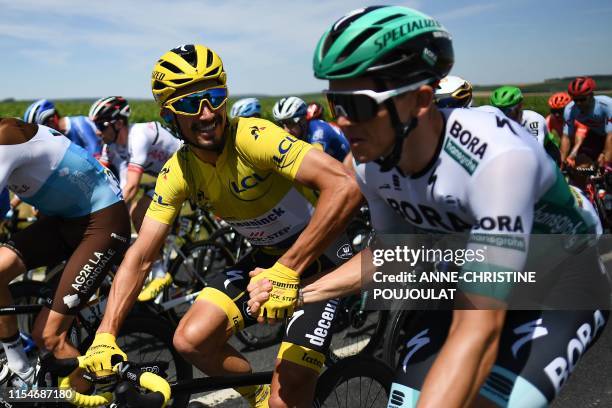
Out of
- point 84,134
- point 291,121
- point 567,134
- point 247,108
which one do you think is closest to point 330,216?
point 291,121

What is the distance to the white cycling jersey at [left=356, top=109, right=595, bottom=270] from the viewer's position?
173 centimetres

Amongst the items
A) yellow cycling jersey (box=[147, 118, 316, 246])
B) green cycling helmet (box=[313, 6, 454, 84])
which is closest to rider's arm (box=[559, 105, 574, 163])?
yellow cycling jersey (box=[147, 118, 316, 246])

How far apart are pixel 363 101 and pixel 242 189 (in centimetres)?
133

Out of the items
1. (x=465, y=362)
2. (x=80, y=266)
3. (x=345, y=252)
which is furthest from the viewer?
(x=80, y=266)

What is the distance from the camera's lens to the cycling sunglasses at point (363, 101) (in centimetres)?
186

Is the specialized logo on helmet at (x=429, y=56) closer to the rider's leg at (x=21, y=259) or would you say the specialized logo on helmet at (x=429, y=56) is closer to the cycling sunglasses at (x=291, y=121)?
the rider's leg at (x=21, y=259)

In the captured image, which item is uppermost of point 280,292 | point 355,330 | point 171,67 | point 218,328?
point 171,67

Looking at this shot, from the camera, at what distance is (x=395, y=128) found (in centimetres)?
190

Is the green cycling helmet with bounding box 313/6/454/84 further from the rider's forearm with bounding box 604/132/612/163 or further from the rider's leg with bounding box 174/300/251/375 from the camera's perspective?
the rider's forearm with bounding box 604/132/612/163

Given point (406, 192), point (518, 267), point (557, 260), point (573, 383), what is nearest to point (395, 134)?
point (406, 192)

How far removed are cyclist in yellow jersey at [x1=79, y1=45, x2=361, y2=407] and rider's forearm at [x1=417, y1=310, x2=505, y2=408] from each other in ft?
3.22

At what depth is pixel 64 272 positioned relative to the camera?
146 inches

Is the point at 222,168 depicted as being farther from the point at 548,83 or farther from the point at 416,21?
the point at 548,83

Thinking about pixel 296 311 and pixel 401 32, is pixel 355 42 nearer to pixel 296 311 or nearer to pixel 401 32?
pixel 401 32
